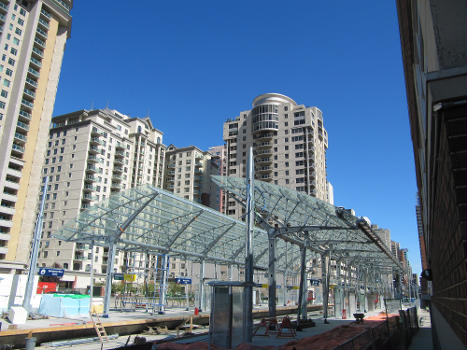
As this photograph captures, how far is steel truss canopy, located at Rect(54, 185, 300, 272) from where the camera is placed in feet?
78.4

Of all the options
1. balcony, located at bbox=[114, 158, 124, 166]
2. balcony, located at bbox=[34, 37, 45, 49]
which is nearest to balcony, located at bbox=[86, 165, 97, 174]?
balcony, located at bbox=[114, 158, 124, 166]

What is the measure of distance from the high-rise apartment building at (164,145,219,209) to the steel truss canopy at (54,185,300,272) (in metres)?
66.2

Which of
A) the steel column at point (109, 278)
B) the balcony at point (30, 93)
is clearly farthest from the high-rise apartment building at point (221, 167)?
the steel column at point (109, 278)

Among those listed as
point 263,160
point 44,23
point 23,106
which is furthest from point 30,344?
point 263,160

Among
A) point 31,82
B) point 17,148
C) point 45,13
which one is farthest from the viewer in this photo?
point 45,13

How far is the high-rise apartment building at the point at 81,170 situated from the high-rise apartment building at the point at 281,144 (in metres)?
25.7

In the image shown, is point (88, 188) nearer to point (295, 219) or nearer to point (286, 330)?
point (295, 219)

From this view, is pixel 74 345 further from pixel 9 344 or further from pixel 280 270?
pixel 280 270

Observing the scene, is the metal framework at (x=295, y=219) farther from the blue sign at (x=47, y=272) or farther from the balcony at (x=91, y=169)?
the balcony at (x=91, y=169)

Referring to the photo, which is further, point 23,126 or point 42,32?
point 42,32

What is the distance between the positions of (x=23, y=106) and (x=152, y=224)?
124ft

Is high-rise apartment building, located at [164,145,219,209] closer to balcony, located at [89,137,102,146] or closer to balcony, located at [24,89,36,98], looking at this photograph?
balcony, located at [89,137,102,146]

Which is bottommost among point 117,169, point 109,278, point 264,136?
point 109,278

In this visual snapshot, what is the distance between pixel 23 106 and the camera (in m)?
53.8
